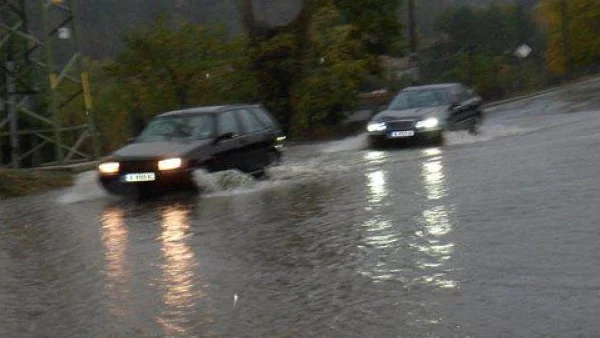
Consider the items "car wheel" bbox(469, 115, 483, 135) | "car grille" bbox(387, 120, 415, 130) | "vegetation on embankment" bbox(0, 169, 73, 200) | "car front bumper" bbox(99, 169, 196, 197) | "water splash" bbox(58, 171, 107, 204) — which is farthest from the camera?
"car wheel" bbox(469, 115, 483, 135)

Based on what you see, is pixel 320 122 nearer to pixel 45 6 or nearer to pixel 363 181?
pixel 45 6

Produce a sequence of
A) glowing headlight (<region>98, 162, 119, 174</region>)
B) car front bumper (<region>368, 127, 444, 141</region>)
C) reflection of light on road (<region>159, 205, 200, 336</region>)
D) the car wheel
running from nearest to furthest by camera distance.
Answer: reflection of light on road (<region>159, 205, 200, 336</region>)
glowing headlight (<region>98, 162, 119, 174</region>)
car front bumper (<region>368, 127, 444, 141</region>)
the car wheel

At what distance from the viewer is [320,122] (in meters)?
36.7

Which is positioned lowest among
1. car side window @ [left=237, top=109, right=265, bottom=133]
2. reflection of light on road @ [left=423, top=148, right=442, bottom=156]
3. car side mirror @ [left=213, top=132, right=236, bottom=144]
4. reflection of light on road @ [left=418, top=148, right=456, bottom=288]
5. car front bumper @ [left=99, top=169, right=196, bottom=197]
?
reflection of light on road @ [left=418, top=148, right=456, bottom=288]

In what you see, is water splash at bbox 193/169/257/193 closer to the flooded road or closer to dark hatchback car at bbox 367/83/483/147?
the flooded road

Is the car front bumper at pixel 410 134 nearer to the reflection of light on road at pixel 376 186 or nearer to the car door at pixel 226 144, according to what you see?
the reflection of light on road at pixel 376 186

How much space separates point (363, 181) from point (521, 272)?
885 cm

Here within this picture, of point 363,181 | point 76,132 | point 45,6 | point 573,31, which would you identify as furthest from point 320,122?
point 573,31

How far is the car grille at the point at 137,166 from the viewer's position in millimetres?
16750

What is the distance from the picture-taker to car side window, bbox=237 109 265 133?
19.0m

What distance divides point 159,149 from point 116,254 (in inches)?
223

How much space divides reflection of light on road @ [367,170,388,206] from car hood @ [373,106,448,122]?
5424 millimetres

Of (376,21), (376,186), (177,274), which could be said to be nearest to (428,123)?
(376,186)

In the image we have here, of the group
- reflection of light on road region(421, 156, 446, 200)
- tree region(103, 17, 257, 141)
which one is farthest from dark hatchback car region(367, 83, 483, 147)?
tree region(103, 17, 257, 141)
